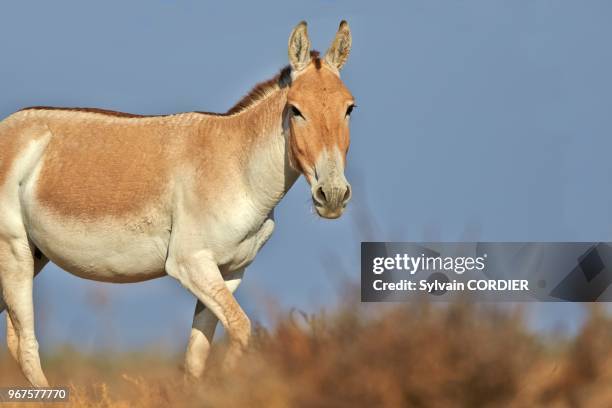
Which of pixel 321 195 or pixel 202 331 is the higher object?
pixel 321 195

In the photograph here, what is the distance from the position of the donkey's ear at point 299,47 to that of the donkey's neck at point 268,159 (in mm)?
353

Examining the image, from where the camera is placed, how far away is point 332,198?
819 centimetres

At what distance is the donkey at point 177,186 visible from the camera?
890 centimetres

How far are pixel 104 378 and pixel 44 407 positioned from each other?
9.49ft

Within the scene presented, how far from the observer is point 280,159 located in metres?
9.50

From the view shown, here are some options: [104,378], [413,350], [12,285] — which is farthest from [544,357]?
[104,378]

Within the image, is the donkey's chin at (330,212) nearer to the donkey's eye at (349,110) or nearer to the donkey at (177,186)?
the donkey at (177,186)

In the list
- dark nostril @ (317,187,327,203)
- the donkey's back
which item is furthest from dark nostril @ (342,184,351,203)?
the donkey's back

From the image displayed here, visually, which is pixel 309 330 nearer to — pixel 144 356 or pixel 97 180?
pixel 97 180

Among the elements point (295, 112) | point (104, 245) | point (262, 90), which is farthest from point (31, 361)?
point (295, 112)

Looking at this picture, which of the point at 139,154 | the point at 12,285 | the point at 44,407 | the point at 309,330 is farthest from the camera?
the point at 12,285

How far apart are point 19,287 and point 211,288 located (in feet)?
9.02

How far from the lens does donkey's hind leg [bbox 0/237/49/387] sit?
10.6 m

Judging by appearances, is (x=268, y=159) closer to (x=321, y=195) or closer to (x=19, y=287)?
(x=321, y=195)
